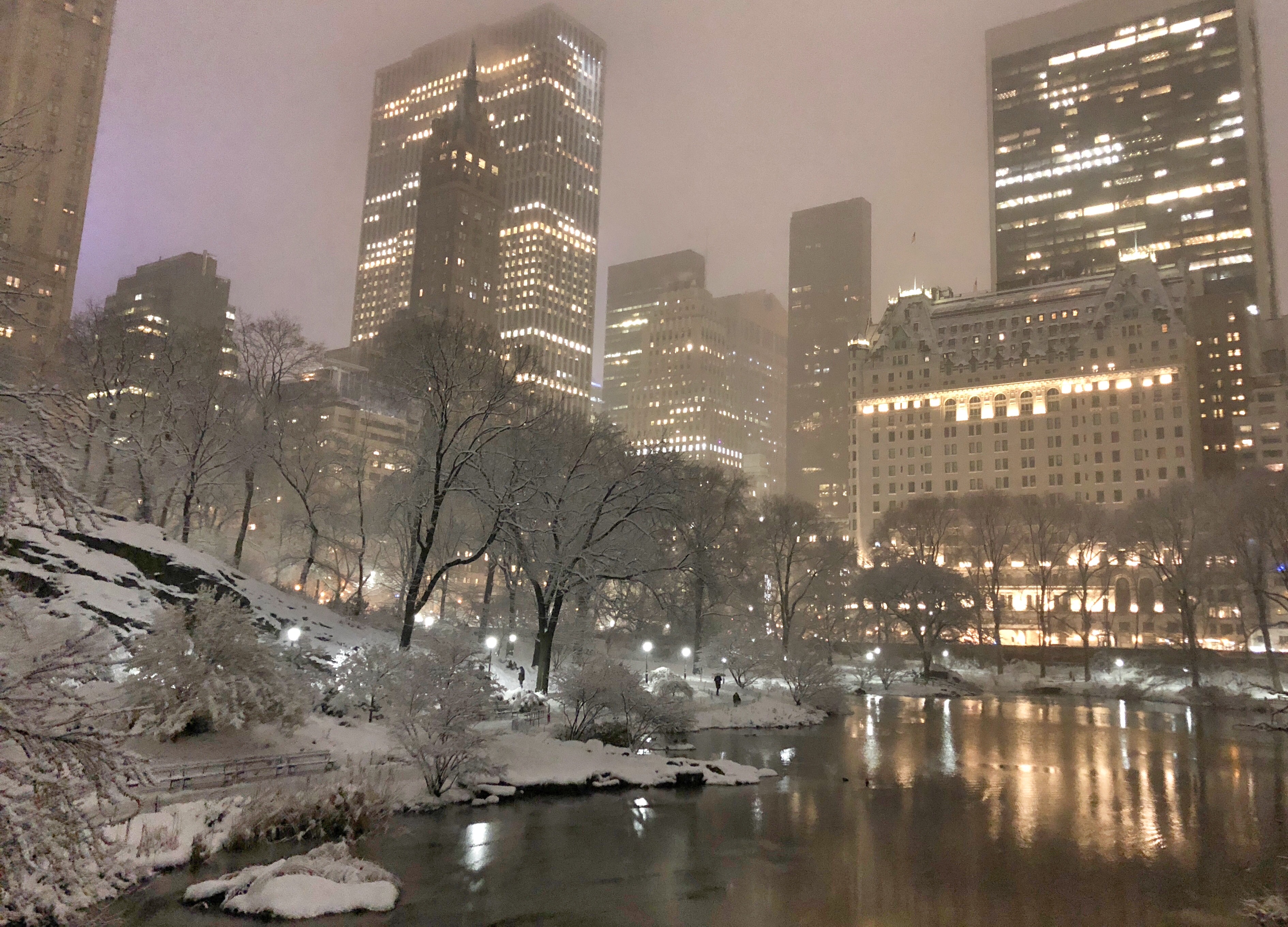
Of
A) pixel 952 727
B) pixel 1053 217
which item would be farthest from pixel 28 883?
pixel 1053 217

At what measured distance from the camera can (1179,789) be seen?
2823 centimetres

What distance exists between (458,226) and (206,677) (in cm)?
18435

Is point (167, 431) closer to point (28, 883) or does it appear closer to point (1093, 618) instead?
point (28, 883)

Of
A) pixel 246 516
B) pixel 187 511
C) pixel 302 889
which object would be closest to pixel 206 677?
pixel 302 889

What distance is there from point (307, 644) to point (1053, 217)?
673 feet

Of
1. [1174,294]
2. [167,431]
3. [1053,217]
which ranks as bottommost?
[167,431]

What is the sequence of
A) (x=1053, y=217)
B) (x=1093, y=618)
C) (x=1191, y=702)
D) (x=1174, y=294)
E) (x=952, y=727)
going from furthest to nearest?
1. (x=1053, y=217)
2. (x=1174, y=294)
3. (x=1093, y=618)
4. (x=1191, y=702)
5. (x=952, y=727)

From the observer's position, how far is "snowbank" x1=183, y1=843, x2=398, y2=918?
1416 cm

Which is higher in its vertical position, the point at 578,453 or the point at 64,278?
the point at 64,278

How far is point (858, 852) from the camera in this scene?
19500 millimetres

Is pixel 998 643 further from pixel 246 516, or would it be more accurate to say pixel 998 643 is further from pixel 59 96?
pixel 59 96

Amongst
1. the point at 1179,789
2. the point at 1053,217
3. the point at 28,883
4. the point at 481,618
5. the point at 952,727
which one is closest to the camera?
the point at 28,883

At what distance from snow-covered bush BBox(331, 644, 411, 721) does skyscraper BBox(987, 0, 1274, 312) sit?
559ft

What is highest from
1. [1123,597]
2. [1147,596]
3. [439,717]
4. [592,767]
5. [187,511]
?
[187,511]
